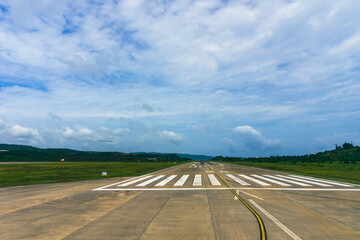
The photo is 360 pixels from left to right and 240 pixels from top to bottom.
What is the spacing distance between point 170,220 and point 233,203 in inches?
163

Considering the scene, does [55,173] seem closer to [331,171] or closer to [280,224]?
[280,224]

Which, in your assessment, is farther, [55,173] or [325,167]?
[325,167]

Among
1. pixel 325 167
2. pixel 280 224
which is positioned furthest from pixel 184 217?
pixel 325 167

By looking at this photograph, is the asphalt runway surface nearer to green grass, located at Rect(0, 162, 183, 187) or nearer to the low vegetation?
green grass, located at Rect(0, 162, 183, 187)

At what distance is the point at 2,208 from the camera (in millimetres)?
10727

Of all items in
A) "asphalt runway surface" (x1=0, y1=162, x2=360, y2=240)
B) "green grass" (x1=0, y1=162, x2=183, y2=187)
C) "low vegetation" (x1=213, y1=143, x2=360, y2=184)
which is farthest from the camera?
"low vegetation" (x1=213, y1=143, x2=360, y2=184)

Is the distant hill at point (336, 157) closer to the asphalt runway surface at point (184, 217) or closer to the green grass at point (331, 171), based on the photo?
the green grass at point (331, 171)

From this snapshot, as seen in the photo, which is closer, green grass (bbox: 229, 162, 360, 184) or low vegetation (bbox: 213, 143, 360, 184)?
green grass (bbox: 229, 162, 360, 184)

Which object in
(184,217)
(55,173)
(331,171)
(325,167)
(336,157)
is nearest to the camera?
(184,217)

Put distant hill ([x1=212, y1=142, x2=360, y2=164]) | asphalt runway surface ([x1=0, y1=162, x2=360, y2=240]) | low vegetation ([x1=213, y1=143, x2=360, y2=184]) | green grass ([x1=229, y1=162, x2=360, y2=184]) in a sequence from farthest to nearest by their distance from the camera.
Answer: distant hill ([x1=212, y1=142, x2=360, y2=164])
low vegetation ([x1=213, y1=143, x2=360, y2=184])
green grass ([x1=229, y1=162, x2=360, y2=184])
asphalt runway surface ([x1=0, y1=162, x2=360, y2=240])

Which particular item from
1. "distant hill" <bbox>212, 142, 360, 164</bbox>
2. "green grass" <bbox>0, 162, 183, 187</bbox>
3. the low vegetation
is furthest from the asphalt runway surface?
"distant hill" <bbox>212, 142, 360, 164</bbox>

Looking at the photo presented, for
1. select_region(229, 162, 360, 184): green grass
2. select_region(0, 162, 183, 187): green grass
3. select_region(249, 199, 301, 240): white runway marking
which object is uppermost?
select_region(249, 199, 301, 240): white runway marking

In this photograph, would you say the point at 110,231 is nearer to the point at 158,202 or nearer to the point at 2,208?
the point at 158,202

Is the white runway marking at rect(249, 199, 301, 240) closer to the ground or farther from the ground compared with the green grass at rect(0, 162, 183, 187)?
farther from the ground
